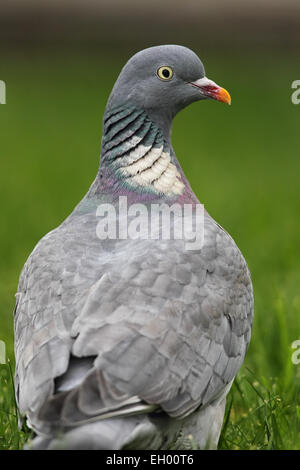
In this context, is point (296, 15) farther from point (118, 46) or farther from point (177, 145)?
point (177, 145)

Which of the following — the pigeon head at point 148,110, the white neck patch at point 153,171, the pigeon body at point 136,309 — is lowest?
the pigeon body at point 136,309

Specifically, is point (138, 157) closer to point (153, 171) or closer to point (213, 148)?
point (153, 171)

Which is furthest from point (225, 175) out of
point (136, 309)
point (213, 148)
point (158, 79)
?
point (136, 309)

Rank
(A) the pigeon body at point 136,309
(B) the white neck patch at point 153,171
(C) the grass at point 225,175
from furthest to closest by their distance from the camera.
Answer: (C) the grass at point 225,175
(B) the white neck patch at point 153,171
(A) the pigeon body at point 136,309

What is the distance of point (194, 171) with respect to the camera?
1188 centimetres

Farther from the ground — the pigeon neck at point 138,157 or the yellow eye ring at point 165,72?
the yellow eye ring at point 165,72

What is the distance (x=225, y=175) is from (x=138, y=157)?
7.52m

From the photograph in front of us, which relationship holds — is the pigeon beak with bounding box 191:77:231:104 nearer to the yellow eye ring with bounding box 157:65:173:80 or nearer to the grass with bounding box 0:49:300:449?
the yellow eye ring with bounding box 157:65:173:80

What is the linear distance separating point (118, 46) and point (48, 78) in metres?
1.89

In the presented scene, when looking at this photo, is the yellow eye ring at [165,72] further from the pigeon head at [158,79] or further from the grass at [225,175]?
the grass at [225,175]

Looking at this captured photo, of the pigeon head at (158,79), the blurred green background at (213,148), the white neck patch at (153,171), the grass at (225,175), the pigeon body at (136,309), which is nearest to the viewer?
the pigeon body at (136,309)

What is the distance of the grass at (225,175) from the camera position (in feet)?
16.3

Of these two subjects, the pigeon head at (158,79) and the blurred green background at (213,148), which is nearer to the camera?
the pigeon head at (158,79)

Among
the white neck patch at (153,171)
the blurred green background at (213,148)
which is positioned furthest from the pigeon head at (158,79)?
the blurred green background at (213,148)
